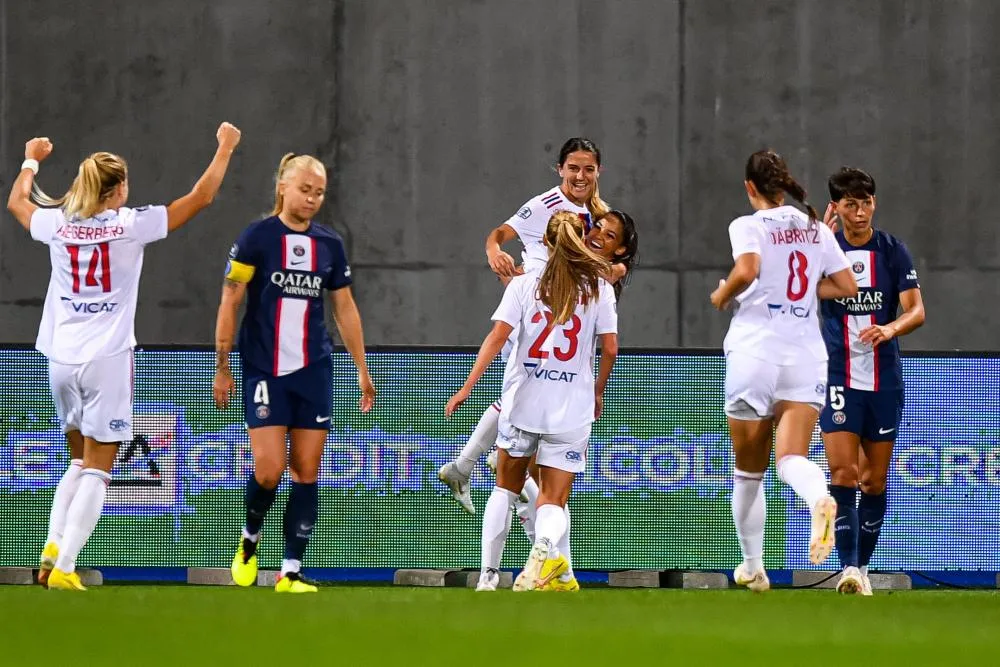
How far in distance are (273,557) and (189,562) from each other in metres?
0.45

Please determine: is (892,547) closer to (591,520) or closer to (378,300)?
(591,520)

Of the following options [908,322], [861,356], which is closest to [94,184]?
[861,356]

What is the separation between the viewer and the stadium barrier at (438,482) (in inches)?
333

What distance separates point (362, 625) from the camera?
14.9 feet

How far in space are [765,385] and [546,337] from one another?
920 mm

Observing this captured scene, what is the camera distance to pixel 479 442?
7898 mm

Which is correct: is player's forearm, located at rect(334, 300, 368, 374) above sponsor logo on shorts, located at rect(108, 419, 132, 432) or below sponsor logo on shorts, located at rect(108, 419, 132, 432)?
above

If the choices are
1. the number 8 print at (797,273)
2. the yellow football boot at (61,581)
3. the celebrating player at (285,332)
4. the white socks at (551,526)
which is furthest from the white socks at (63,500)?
the number 8 print at (797,273)

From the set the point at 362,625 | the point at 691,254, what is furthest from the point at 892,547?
the point at 691,254

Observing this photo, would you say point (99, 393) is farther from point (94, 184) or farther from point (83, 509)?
point (94, 184)

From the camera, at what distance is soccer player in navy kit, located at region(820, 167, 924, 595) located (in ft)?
23.4

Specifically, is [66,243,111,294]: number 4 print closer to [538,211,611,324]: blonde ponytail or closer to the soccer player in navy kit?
[538,211,611,324]: blonde ponytail

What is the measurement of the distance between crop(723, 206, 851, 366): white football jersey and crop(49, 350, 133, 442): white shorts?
2.52 metres

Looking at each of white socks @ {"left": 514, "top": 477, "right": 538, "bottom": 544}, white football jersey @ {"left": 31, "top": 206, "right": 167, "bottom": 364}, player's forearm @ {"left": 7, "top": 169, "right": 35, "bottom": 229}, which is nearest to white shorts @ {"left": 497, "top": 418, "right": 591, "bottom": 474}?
white socks @ {"left": 514, "top": 477, "right": 538, "bottom": 544}
